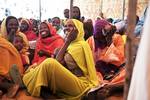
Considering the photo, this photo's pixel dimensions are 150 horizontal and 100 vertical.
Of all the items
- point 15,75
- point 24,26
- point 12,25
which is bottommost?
point 15,75

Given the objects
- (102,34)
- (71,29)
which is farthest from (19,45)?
(102,34)

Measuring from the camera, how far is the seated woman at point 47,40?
13.7 ft

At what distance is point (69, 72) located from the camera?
10.8ft

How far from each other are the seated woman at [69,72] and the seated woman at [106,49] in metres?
0.25

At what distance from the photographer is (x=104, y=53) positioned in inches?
149

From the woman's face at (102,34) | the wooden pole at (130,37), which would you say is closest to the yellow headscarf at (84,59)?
the woman's face at (102,34)

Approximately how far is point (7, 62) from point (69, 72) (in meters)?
0.74

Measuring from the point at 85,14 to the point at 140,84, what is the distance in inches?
298

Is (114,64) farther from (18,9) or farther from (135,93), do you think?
(18,9)

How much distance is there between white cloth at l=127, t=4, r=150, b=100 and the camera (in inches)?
52.4

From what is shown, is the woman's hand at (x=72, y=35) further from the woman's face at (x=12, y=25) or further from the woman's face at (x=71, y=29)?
the woman's face at (x=12, y=25)

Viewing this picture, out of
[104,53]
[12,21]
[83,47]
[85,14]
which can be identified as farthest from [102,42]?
[85,14]

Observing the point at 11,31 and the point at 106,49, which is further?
the point at 11,31

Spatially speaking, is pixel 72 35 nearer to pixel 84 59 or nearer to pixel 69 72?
pixel 84 59
